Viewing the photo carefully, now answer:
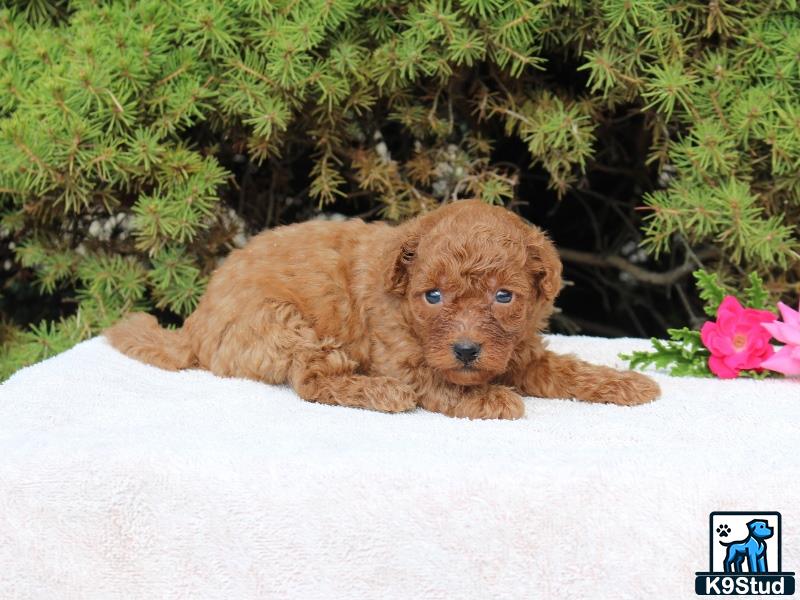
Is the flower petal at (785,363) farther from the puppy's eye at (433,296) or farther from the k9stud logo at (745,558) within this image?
the puppy's eye at (433,296)

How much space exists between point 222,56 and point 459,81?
1068mm

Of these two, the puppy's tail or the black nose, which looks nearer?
the black nose

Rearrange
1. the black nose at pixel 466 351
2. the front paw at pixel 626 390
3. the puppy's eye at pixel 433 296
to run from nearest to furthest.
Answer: the black nose at pixel 466 351 → the puppy's eye at pixel 433 296 → the front paw at pixel 626 390

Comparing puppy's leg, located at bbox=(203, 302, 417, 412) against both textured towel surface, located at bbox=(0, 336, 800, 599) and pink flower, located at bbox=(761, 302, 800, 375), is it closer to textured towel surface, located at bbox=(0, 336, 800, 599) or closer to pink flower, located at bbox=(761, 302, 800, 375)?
textured towel surface, located at bbox=(0, 336, 800, 599)

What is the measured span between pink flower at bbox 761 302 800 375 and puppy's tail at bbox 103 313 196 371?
222 cm

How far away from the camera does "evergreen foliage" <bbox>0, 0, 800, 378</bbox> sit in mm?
3779

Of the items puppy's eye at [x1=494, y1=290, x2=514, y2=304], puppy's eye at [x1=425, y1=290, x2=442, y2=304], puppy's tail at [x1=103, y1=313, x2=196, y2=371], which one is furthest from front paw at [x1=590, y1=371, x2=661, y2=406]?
puppy's tail at [x1=103, y1=313, x2=196, y2=371]

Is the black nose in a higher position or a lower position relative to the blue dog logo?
higher

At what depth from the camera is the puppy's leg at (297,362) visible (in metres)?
3.09

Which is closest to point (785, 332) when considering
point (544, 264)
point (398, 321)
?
point (544, 264)

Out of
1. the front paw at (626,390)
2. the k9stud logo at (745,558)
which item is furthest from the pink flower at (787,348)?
the k9stud logo at (745,558)

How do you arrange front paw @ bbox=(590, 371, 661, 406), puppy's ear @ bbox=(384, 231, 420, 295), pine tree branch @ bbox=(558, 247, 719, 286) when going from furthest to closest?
1. pine tree branch @ bbox=(558, 247, 719, 286)
2. front paw @ bbox=(590, 371, 661, 406)
3. puppy's ear @ bbox=(384, 231, 420, 295)

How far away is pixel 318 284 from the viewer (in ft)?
11.1

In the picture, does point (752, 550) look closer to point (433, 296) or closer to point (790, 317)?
point (433, 296)
